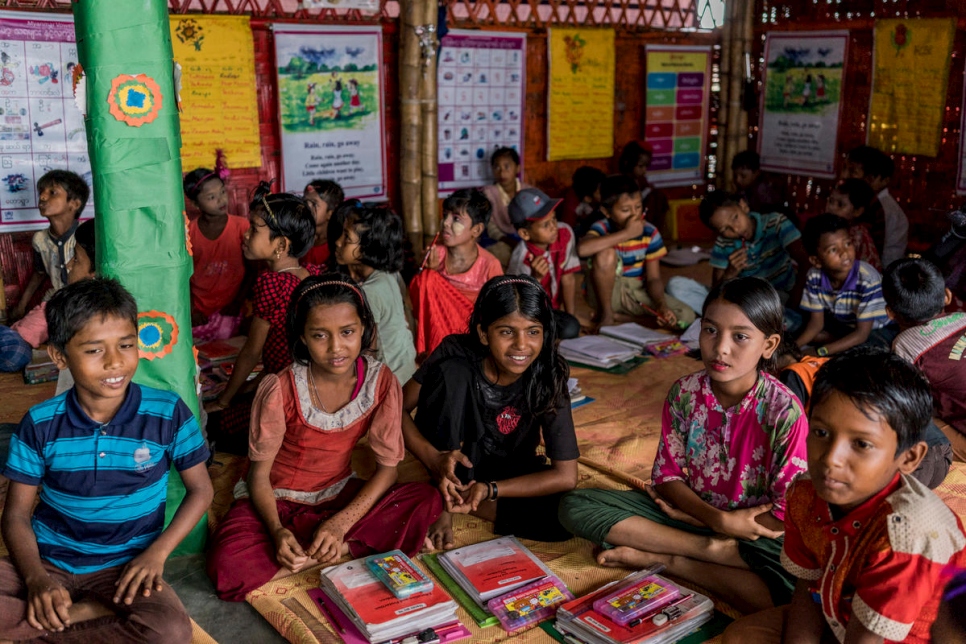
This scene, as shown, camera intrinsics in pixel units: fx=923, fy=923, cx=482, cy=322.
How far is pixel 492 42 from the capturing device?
5.26 m

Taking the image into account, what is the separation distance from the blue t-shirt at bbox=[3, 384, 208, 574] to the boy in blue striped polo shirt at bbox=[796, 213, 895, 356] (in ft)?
8.35

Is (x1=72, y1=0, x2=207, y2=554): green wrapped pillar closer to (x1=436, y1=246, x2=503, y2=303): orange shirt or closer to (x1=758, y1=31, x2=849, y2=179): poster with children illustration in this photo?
(x1=436, y1=246, x2=503, y2=303): orange shirt

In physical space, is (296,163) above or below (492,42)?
below

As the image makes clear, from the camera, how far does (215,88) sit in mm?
4402

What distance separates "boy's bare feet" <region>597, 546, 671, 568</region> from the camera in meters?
2.31

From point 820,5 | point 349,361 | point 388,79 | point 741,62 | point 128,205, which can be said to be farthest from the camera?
point 741,62

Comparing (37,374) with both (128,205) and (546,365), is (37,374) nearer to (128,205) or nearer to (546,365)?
(128,205)

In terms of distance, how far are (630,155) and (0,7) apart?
3489mm

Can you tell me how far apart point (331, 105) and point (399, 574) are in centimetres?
317

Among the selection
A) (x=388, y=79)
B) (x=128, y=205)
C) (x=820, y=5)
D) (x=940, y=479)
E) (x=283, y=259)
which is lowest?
(x=940, y=479)

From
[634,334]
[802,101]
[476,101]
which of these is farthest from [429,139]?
[802,101]

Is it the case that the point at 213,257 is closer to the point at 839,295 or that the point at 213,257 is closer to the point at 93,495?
the point at 93,495

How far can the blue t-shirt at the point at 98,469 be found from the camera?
1.92m

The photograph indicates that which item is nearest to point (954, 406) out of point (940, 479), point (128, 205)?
point (940, 479)
